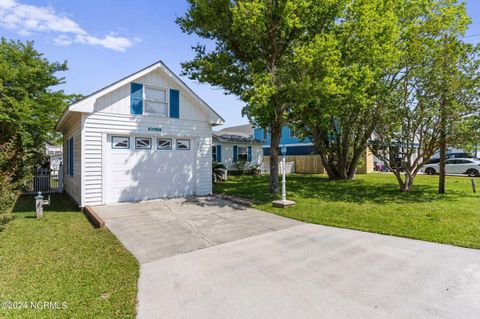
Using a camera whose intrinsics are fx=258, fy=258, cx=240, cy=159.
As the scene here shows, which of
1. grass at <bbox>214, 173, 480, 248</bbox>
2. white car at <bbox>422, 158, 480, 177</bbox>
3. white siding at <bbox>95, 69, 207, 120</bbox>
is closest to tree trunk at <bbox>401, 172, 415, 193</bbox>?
grass at <bbox>214, 173, 480, 248</bbox>

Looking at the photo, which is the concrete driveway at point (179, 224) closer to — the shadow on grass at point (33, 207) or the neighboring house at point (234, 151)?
the shadow on grass at point (33, 207)

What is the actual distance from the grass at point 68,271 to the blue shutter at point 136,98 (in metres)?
4.53

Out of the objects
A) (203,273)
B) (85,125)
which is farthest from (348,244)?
(85,125)

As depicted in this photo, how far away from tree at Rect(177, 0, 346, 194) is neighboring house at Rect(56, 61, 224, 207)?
180 centimetres

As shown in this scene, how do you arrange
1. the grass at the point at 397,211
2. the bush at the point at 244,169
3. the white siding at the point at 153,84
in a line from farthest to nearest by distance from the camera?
1. the bush at the point at 244,169
2. the white siding at the point at 153,84
3. the grass at the point at 397,211

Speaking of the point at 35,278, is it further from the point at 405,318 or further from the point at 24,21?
the point at 24,21

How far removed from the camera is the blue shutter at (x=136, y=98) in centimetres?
955

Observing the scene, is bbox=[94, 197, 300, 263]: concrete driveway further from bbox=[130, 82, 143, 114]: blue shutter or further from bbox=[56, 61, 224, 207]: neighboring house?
bbox=[130, 82, 143, 114]: blue shutter

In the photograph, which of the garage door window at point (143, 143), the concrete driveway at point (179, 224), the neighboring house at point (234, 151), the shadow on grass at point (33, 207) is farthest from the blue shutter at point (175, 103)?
the neighboring house at point (234, 151)

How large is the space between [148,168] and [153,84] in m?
3.28

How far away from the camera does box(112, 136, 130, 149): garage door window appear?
30.7ft

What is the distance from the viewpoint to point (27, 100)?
45.3ft

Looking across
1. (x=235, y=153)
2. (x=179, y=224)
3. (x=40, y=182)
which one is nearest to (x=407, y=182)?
(x=179, y=224)

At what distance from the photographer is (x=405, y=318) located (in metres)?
2.92
